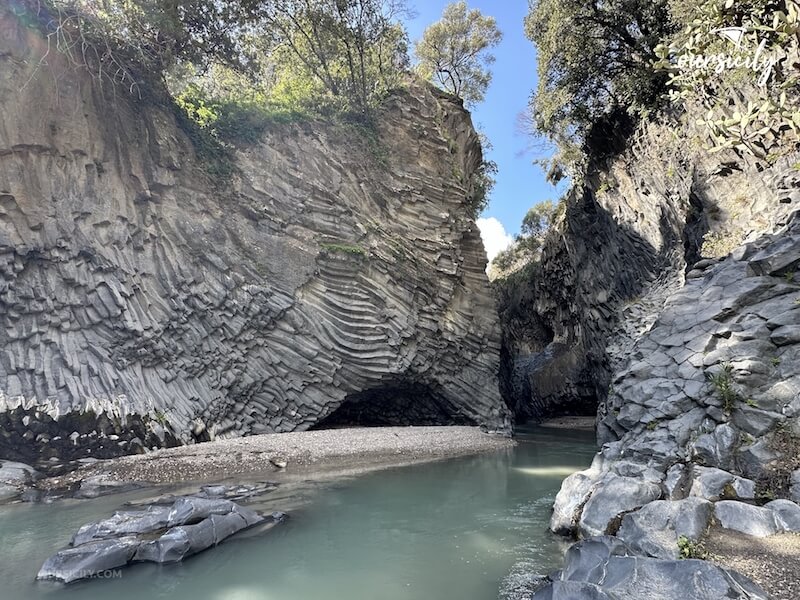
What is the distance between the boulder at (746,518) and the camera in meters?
5.07

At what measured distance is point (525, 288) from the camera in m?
32.1

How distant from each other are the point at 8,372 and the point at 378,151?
49.5 ft

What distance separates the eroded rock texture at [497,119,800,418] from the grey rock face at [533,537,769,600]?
729 centimetres

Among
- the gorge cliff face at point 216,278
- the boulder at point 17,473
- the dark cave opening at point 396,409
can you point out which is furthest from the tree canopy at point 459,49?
the boulder at point 17,473

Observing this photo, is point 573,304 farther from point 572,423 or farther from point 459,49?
point 459,49

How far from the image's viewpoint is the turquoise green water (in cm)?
526

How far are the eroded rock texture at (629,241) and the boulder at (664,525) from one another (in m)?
6.29

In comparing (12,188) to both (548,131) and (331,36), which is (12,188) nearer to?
(331,36)

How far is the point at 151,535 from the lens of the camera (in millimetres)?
6508

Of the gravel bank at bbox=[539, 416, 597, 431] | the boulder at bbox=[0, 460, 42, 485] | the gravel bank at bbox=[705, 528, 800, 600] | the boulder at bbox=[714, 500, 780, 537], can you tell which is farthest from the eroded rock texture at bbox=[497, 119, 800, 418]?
the boulder at bbox=[0, 460, 42, 485]

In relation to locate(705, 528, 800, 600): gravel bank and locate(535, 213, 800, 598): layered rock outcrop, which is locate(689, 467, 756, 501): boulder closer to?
locate(535, 213, 800, 598): layered rock outcrop

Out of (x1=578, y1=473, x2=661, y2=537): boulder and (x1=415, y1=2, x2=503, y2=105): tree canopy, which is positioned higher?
(x1=415, y1=2, x2=503, y2=105): tree canopy

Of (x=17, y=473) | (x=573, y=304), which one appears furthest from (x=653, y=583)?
(x=573, y=304)

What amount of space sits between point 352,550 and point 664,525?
13.3 ft
